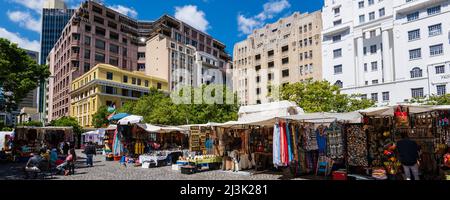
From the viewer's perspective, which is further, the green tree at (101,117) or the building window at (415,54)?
the green tree at (101,117)

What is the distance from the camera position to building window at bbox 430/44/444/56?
34.6 metres

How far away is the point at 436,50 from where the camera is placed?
3500 cm

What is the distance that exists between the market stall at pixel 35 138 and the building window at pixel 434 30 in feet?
128

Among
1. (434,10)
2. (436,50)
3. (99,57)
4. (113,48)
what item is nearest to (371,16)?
(434,10)

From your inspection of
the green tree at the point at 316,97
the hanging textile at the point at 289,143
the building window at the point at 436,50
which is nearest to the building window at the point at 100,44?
the green tree at the point at 316,97

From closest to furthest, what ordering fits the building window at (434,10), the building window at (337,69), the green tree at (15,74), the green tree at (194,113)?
the green tree at (15,74)
the green tree at (194,113)
the building window at (434,10)
the building window at (337,69)

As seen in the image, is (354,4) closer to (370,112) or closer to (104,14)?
(370,112)

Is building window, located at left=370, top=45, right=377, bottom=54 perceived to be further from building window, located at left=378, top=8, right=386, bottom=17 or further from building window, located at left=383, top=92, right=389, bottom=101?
building window, located at left=383, top=92, right=389, bottom=101

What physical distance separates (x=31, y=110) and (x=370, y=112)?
9469 centimetres

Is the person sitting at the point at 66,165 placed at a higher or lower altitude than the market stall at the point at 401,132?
lower

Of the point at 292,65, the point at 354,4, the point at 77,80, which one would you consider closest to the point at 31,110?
the point at 77,80

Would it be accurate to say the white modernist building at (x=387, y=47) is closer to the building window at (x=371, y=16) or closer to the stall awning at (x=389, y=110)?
the building window at (x=371, y=16)

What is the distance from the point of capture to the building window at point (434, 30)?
34.9 metres

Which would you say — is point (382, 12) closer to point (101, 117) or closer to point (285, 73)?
point (285, 73)
